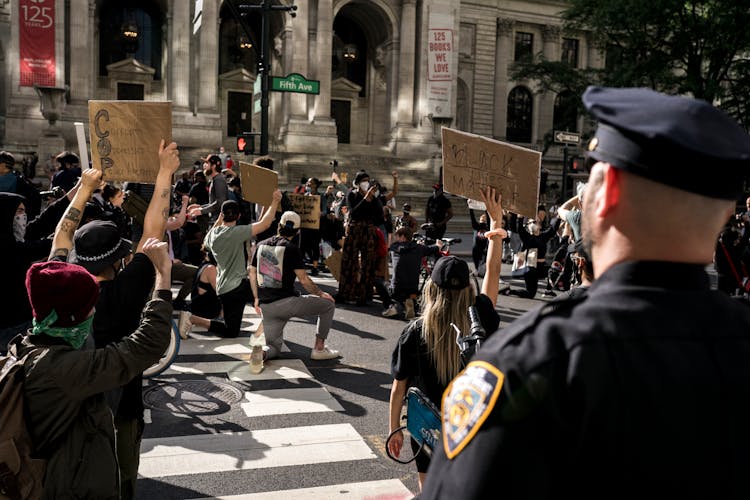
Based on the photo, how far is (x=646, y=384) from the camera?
122cm

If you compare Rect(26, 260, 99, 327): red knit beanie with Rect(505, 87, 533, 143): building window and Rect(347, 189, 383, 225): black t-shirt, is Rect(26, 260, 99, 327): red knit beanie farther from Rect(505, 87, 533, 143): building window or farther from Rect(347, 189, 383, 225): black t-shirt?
Rect(505, 87, 533, 143): building window

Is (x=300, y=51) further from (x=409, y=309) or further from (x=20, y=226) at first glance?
(x=20, y=226)

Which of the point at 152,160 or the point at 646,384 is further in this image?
the point at 152,160

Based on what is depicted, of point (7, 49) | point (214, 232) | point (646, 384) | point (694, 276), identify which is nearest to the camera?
point (646, 384)

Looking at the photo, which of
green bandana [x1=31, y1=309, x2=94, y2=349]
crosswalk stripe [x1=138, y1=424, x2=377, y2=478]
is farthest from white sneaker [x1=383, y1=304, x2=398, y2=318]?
green bandana [x1=31, y1=309, x2=94, y2=349]

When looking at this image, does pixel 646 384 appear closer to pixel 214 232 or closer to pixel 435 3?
pixel 214 232

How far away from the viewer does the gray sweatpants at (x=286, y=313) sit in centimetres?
782

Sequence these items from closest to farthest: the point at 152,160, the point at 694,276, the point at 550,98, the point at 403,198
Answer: the point at 694,276 → the point at 152,160 → the point at 403,198 → the point at 550,98

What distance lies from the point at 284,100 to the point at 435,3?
988 centimetres

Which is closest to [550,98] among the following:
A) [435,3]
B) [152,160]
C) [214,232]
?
[435,3]

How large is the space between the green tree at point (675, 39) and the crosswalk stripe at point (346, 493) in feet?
77.6

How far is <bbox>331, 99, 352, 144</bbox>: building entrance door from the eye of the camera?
135 feet

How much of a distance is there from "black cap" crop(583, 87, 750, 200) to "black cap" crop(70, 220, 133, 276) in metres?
3.20

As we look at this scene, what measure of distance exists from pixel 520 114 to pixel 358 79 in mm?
13019
